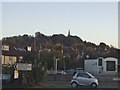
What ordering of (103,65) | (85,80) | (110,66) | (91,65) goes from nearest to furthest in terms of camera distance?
(85,80) → (110,66) → (103,65) → (91,65)

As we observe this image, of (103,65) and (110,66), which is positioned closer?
(110,66)

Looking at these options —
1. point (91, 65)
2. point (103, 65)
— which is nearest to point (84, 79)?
point (103, 65)

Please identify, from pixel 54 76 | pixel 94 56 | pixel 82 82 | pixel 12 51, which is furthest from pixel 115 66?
pixel 82 82

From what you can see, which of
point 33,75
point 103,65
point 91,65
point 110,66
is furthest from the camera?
point 91,65

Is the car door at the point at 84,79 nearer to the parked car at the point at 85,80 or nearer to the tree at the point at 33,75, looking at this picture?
the parked car at the point at 85,80

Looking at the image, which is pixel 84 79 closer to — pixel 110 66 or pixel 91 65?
pixel 110 66

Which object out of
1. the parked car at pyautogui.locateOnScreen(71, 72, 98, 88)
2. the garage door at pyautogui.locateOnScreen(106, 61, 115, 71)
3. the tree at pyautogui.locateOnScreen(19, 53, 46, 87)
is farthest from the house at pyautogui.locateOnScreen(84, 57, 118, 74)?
the tree at pyautogui.locateOnScreen(19, 53, 46, 87)

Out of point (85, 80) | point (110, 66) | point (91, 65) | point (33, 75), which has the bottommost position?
point (110, 66)

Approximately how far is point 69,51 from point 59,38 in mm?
5449

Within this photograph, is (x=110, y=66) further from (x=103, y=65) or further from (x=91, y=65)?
(x=91, y=65)

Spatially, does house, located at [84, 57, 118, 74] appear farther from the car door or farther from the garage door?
the car door

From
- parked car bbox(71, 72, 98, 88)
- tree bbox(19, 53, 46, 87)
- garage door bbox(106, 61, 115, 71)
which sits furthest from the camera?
garage door bbox(106, 61, 115, 71)

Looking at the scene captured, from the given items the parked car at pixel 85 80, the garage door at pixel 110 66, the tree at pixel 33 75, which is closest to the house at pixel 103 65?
the garage door at pixel 110 66

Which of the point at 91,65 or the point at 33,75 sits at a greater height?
the point at 33,75
